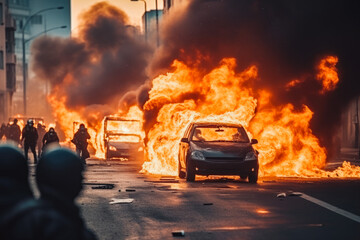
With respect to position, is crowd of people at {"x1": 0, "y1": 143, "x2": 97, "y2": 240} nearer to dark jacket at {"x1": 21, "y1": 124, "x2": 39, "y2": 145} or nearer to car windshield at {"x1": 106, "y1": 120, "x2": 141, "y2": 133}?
dark jacket at {"x1": 21, "y1": 124, "x2": 39, "y2": 145}

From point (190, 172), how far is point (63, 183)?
56.5ft

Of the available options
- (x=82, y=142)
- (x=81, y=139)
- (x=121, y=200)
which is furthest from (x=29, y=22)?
(x=121, y=200)

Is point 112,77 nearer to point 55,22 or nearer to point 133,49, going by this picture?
point 133,49

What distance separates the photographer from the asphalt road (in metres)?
11.4

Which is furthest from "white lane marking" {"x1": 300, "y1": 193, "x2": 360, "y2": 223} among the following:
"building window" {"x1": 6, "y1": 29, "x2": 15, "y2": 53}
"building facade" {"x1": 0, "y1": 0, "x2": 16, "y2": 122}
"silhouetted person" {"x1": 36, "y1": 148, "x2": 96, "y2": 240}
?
"building window" {"x1": 6, "y1": 29, "x2": 15, "y2": 53}

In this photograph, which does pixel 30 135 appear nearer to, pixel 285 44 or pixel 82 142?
pixel 82 142

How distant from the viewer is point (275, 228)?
38.7 feet

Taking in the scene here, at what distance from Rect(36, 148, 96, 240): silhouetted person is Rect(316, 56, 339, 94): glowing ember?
→ 76.5 feet

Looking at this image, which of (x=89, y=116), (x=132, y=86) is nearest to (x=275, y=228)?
(x=89, y=116)

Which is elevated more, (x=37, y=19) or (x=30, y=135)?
(x=37, y=19)

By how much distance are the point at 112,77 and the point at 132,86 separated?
1587 mm

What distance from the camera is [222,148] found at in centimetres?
2048

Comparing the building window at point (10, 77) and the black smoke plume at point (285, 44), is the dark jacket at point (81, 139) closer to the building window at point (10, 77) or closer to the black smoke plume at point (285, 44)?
the black smoke plume at point (285, 44)

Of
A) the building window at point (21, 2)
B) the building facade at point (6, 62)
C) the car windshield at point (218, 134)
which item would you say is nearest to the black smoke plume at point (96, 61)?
the building facade at point (6, 62)
